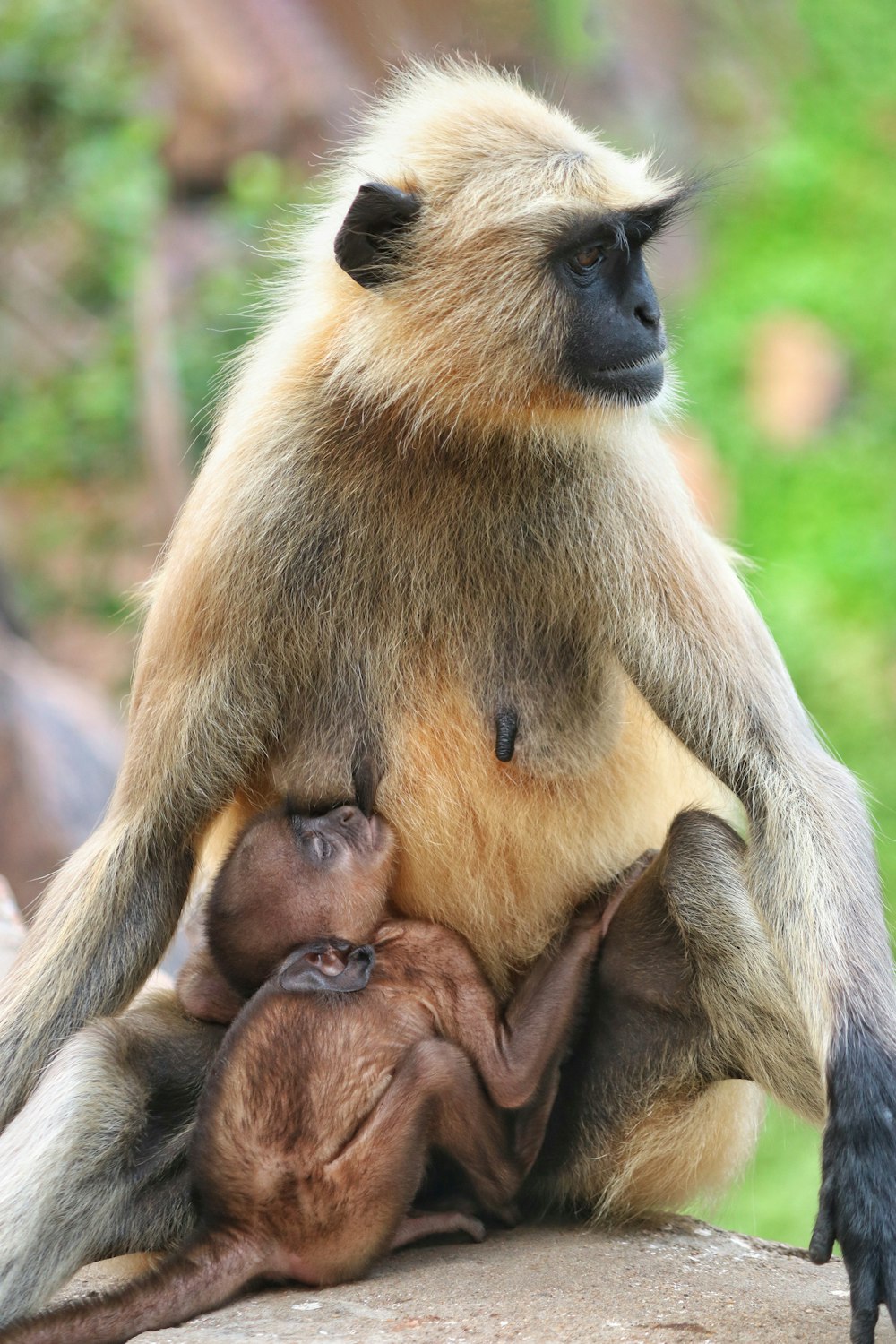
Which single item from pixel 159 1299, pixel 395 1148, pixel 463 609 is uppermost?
pixel 463 609

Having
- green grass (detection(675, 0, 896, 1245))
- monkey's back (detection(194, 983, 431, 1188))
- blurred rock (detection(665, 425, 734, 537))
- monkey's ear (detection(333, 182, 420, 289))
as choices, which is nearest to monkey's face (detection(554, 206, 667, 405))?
monkey's ear (detection(333, 182, 420, 289))

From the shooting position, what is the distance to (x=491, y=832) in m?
3.48

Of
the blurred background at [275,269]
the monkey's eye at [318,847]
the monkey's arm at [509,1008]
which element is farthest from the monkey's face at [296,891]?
the blurred background at [275,269]

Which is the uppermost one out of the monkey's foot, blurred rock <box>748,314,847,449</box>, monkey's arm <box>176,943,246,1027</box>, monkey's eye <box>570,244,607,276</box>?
blurred rock <box>748,314,847,449</box>

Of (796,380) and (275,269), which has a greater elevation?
(796,380)

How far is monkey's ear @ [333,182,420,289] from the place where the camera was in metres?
3.42

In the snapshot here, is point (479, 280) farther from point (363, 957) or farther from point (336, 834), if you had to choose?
point (363, 957)

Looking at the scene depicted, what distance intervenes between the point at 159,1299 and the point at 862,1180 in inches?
48.8

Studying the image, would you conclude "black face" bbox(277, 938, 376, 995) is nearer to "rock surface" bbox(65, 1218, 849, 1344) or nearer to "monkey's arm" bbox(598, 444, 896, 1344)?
"rock surface" bbox(65, 1218, 849, 1344)

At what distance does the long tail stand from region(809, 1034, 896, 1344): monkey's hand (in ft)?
3.37

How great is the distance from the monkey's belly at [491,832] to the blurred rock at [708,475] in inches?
304

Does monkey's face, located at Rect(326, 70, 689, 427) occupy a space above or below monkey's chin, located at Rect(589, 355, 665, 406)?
above

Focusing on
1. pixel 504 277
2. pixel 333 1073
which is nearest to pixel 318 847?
pixel 333 1073

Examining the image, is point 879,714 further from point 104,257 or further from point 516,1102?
point 516,1102
